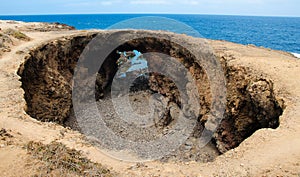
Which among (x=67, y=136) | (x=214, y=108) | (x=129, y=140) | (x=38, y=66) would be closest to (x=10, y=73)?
(x=38, y=66)

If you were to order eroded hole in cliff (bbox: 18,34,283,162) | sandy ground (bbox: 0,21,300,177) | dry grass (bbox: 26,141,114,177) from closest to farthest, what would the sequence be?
dry grass (bbox: 26,141,114,177) < sandy ground (bbox: 0,21,300,177) < eroded hole in cliff (bbox: 18,34,283,162)

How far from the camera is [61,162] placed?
810 cm

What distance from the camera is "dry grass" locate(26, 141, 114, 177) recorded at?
24.9ft

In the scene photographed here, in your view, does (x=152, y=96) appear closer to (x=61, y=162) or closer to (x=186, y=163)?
(x=186, y=163)

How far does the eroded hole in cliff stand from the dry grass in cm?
655

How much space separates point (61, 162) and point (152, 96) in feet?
74.6

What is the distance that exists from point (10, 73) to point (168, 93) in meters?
17.0

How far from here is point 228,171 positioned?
924 centimetres

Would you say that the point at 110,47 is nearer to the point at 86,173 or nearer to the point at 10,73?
the point at 10,73

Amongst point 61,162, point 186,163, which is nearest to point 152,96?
point 186,163

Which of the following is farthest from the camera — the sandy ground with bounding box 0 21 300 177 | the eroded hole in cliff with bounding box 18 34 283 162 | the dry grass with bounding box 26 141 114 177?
the eroded hole in cliff with bounding box 18 34 283 162

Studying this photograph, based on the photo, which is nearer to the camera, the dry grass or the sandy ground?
the dry grass

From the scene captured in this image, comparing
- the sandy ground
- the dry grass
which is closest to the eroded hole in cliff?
the sandy ground

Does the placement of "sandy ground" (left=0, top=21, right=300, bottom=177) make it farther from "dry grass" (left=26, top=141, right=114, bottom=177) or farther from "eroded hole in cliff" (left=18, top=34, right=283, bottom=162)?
"eroded hole in cliff" (left=18, top=34, right=283, bottom=162)
